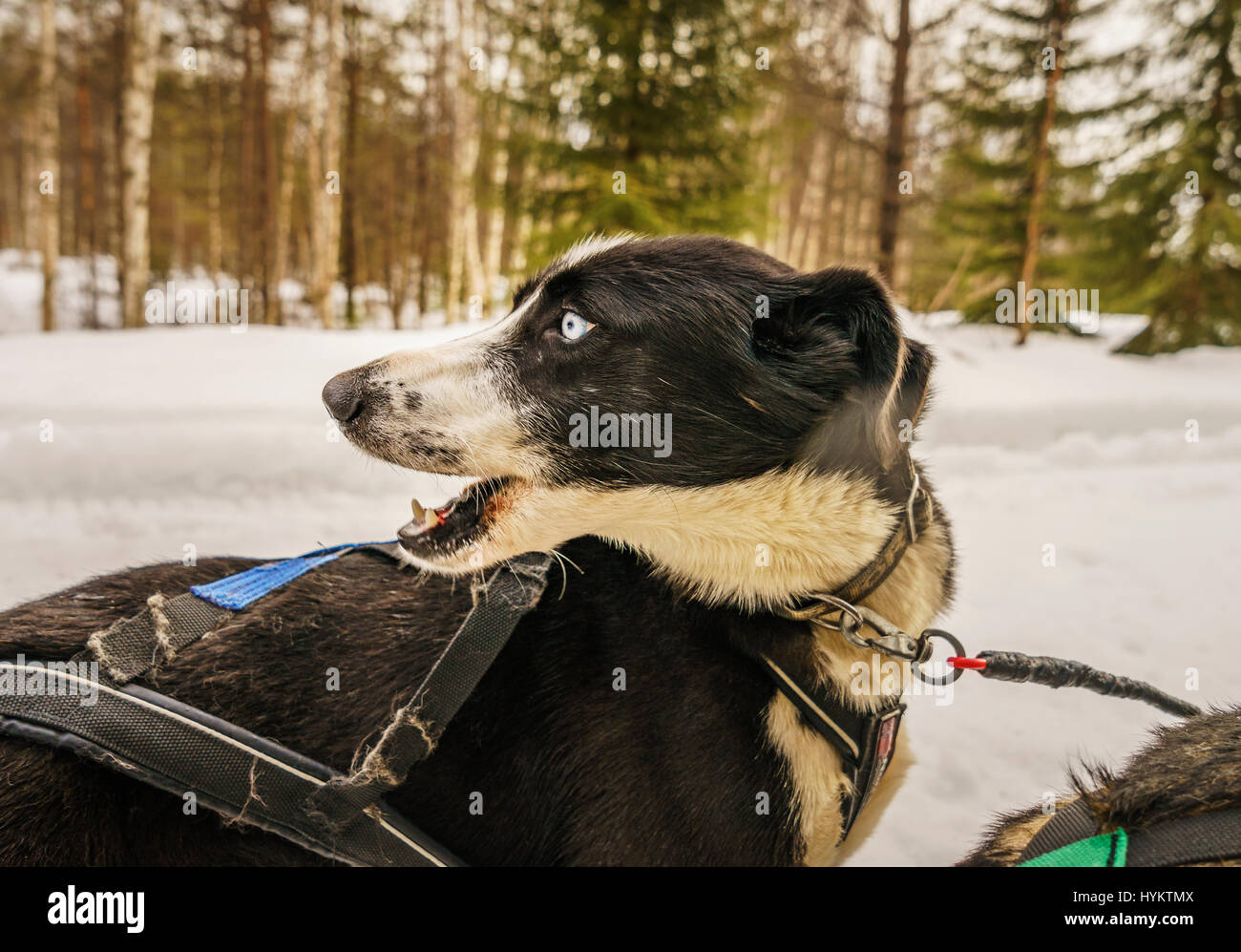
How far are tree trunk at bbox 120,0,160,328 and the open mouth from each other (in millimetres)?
11894

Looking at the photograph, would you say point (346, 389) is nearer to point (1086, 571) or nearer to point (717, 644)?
point (717, 644)

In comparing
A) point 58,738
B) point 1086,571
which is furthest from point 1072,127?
point 58,738

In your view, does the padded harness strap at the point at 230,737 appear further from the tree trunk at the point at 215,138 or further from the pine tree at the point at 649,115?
the tree trunk at the point at 215,138

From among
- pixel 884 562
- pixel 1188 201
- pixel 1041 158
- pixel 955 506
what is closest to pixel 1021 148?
pixel 1041 158

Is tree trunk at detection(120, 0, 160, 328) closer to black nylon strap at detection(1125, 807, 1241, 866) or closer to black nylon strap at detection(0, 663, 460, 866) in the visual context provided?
black nylon strap at detection(0, 663, 460, 866)

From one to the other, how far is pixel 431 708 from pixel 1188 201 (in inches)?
628

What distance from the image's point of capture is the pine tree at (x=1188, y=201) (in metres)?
12.0

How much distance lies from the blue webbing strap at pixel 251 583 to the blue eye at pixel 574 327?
2.81ft

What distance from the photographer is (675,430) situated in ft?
5.81

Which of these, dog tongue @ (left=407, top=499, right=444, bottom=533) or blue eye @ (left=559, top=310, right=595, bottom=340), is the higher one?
blue eye @ (left=559, top=310, right=595, bottom=340)

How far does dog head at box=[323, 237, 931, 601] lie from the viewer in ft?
5.71

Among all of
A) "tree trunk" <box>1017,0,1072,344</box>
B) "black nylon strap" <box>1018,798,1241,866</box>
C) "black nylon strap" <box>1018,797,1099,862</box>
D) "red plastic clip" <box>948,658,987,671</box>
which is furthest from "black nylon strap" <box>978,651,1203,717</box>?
"tree trunk" <box>1017,0,1072,344</box>

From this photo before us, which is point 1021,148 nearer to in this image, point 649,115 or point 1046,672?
point 649,115

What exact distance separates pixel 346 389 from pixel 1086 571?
14.2 feet
